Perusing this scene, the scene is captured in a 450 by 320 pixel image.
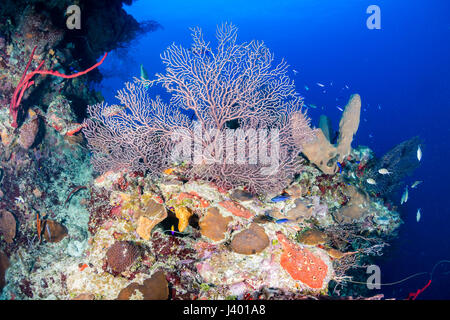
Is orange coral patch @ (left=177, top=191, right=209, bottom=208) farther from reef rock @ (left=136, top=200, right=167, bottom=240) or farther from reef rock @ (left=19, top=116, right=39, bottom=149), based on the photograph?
reef rock @ (left=19, top=116, right=39, bottom=149)

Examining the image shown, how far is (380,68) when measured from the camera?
2803 inches

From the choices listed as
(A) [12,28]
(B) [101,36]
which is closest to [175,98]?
(A) [12,28]

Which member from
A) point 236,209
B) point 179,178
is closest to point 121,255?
point 179,178

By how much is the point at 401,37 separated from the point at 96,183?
10854cm

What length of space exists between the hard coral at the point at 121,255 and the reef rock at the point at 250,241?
1.61 m

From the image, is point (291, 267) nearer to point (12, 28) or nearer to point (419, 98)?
point (12, 28)

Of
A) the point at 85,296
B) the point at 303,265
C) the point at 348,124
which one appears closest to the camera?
the point at 85,296

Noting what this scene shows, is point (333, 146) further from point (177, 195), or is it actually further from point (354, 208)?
point (177, 195)

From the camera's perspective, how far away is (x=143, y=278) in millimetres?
3297

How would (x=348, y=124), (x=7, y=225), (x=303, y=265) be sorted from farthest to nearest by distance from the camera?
(x=348, y=124) < (x=7, y=225) < (x=303, y=265)

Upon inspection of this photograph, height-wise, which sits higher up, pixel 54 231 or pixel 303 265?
pixel 54 231

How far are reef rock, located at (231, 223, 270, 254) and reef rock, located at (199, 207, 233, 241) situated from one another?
0.26 meters

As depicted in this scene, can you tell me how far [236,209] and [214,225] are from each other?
0.51 metres

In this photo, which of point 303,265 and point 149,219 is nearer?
point 303,265
